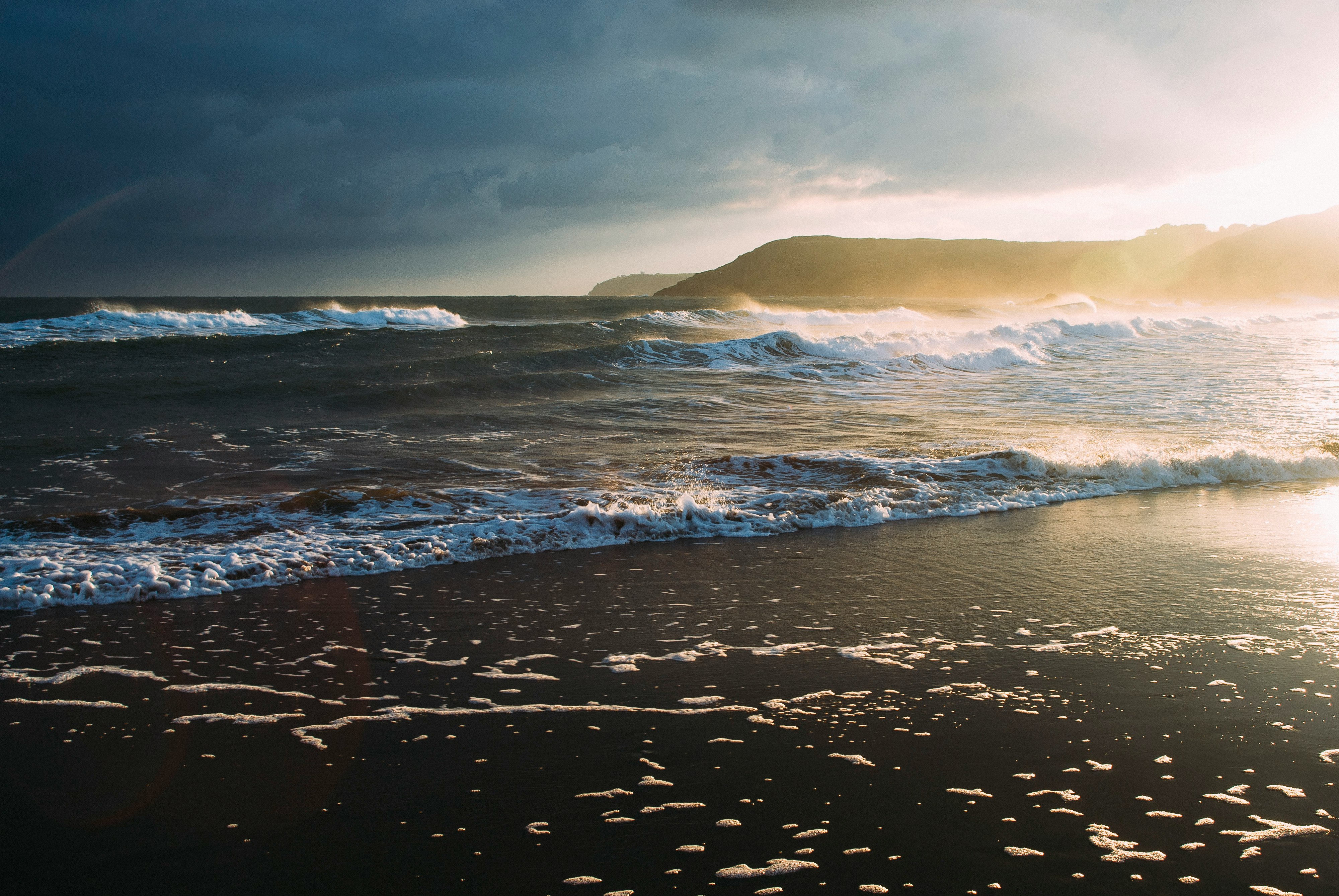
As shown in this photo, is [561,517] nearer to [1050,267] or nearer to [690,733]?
[690,733]

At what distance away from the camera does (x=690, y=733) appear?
140 inches

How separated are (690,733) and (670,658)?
36.5 inches

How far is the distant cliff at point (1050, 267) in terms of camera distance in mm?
95750

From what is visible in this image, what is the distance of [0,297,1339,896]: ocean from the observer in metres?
2.72

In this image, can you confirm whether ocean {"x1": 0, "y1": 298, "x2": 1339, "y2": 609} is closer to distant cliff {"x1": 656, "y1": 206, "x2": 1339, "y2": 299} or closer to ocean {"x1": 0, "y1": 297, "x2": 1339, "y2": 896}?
ocean {"x1": 0, "y1": 297, "x2": 1339, "y2": 896}

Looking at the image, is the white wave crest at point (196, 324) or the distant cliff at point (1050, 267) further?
the distant cliff at point (1050, 267)

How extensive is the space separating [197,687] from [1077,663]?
15.5 ft

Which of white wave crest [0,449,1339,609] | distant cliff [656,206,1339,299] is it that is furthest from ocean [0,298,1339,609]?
distant cliff [656,206,1339,299]

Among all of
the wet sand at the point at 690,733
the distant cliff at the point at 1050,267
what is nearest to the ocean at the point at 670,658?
the wet sand at the point at 690,733

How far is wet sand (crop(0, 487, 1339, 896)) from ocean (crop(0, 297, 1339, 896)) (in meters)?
0.02

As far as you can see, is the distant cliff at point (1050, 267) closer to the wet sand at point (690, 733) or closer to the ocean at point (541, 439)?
the ocean at point (541, 439)

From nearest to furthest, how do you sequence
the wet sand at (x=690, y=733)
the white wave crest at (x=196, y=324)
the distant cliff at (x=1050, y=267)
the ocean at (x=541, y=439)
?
the wet sand at (x=690, y=733)
the ocean at (x=541, y=439)
the white wave crest at (x=196, y=324)
the distant cliff at (x=1050, y=267)

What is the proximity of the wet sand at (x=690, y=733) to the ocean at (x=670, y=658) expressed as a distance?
0.06 feet

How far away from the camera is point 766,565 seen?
636 centimetres
